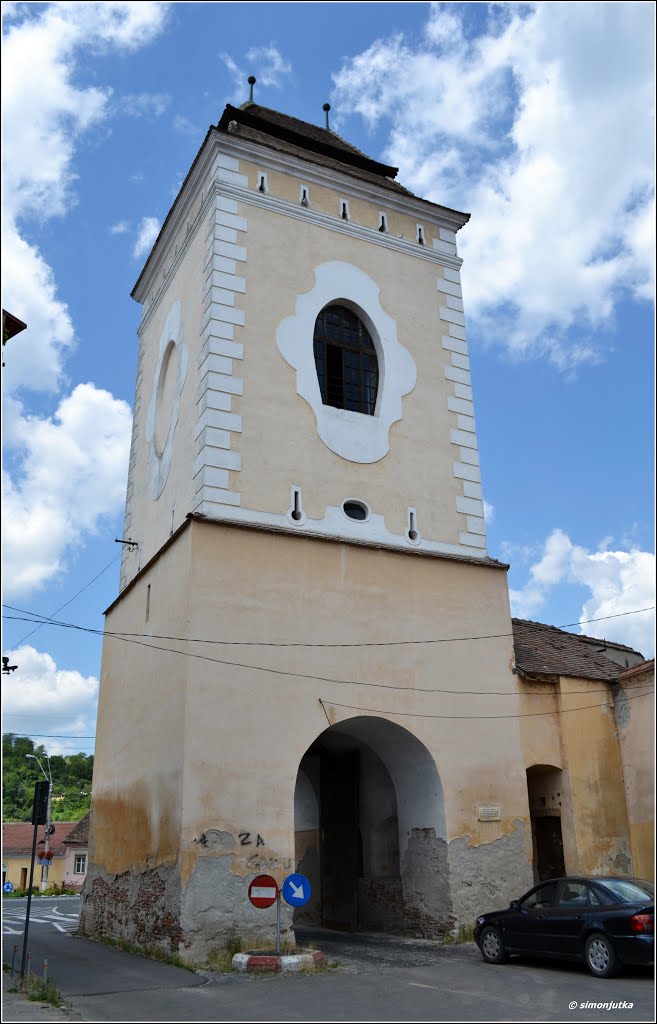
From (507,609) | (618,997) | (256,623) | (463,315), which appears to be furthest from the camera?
(463,315)

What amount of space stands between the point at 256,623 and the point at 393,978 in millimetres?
5389

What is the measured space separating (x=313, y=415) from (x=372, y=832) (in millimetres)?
8155

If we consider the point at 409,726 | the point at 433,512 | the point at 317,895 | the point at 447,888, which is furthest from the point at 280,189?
the point at 317,895

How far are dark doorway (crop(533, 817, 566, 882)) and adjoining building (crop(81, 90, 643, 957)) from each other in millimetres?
152

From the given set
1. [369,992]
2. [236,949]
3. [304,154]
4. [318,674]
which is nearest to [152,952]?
[236,949]

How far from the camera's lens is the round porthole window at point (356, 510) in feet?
51.1

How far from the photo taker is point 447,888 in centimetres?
1379

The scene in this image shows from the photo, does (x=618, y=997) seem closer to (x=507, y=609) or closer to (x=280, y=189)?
(x=507, y=609)

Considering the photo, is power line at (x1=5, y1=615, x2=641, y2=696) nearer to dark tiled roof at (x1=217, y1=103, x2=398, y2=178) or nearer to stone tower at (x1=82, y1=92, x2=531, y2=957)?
stone tower at (x1=82, y1=92, x2=531, y2=957)

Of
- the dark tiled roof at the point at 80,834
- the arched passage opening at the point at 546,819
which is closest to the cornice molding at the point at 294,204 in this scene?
the arched passage opening at the point at 546,819

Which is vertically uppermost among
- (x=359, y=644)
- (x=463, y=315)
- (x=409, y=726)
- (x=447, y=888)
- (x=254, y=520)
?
(x=463, y=315)

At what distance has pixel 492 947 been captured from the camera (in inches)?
450

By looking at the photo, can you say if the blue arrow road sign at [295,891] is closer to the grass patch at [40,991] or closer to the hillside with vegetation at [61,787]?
the grass patch at [40,991]

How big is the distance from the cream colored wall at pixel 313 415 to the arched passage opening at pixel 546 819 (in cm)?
474
